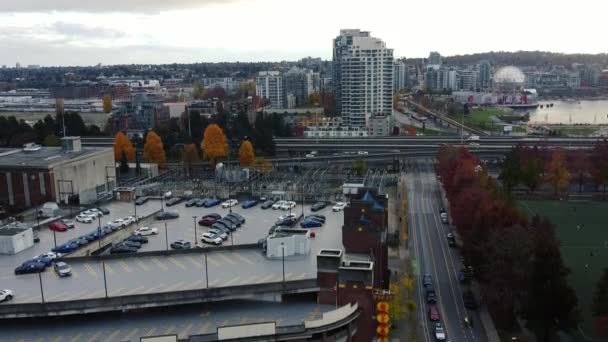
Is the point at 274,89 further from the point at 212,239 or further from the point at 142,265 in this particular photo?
the point at 142,265

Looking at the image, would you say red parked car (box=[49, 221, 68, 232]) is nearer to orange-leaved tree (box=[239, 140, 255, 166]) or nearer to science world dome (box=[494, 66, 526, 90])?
orange-leaved tree (box=[239, 140, 255, 166])

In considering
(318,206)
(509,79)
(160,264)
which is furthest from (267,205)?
(509,79)

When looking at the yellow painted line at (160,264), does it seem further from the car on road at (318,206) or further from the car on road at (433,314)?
the car on road at (433,314)

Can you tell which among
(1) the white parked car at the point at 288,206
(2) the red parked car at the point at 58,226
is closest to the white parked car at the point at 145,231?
(2) the red parked car at the point at 58,226

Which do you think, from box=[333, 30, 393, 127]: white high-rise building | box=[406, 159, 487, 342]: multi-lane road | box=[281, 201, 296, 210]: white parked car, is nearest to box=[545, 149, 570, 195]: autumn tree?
box=[406, 159, 487, 342]: multi-lane road

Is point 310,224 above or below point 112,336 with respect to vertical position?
above

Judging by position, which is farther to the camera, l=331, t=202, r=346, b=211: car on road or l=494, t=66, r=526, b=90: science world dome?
l=494, t=66, r=526, b=90: science world dome

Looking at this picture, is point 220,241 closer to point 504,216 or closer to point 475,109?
point 504,216
